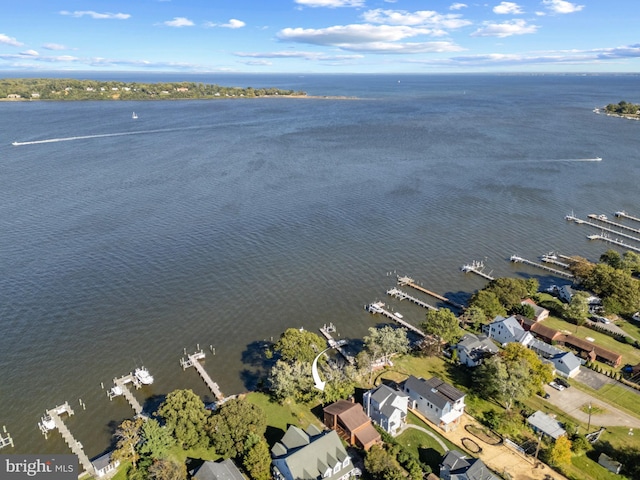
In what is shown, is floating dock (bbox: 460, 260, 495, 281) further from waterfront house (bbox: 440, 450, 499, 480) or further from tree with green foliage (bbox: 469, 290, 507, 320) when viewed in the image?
waterfront house (bbox: 440, 450, 499, 480)

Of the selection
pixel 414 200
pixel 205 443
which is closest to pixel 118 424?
pixel 205 443

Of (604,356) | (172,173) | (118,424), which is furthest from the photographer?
(172,173)

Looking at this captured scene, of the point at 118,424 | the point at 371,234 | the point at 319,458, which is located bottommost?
the point at 118,424

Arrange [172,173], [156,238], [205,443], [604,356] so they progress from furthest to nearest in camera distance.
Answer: [172,173], [156,238], [604,356], [205,443]

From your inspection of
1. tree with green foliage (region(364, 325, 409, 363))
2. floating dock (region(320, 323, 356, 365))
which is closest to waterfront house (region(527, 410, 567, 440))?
tree with green foliage (region(364, 325, 409, 363))

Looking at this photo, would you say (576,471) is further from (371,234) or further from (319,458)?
(371,234)

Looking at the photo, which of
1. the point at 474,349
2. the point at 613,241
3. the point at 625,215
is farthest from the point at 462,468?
the point at 625,215
